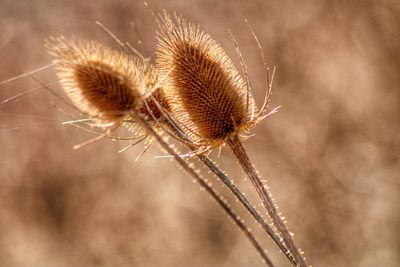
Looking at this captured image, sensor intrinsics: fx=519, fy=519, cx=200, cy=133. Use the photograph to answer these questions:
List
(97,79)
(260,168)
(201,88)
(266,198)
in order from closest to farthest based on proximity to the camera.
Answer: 1. (97,79)
2. (266,198)
3. (201,88)
4. (260,168)

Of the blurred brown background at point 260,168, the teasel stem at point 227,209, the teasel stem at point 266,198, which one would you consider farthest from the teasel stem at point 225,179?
the blurred brown background at point 260,168

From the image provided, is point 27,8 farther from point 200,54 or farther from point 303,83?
point 200,54

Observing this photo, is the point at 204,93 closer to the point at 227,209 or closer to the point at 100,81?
the point at 100,81

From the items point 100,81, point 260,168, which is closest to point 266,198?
point 100,81

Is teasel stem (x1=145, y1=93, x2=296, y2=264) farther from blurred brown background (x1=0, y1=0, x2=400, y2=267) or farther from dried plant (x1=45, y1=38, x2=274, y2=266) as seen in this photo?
blurred brown background (x1=0, y1=0, x2=400, y2=267)

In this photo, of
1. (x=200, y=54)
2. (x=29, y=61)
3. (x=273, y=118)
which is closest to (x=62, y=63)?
(x=200, y=54)

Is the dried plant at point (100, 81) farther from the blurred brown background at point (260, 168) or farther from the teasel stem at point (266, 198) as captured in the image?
the blurred brown background at point (260, 168)

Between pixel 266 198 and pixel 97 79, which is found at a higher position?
pixel 97 79
